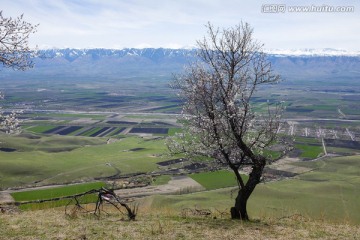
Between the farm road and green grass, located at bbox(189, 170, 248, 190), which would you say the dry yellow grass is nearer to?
the farm road

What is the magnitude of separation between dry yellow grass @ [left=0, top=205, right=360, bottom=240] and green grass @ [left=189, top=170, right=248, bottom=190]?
56.0 meters

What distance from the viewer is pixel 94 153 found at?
354ft

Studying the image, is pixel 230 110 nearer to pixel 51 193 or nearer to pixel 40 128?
pixel 51 193

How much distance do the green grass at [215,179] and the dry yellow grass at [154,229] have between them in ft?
184

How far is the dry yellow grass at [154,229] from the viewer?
14789 millimetres

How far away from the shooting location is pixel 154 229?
15742 millimetres

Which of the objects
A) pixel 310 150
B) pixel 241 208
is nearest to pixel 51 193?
pixel 241 208

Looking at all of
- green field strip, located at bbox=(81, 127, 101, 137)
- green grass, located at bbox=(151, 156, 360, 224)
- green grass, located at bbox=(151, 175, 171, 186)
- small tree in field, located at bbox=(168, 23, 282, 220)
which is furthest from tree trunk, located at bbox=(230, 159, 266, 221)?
green field strip, located at bbox=(81, 127, 101, 137)

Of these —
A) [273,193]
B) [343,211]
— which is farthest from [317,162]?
[343,211]

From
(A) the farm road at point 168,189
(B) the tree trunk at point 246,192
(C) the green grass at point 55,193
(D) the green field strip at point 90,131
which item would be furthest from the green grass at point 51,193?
(D) the green field strip at point 90,131

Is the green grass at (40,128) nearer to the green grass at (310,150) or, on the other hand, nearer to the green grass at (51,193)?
the green grass at (51,193)

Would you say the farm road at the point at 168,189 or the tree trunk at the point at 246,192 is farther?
the farm road at the point at 168,189

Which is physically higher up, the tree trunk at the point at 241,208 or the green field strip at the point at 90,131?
the tree trunk at the point at 241,208

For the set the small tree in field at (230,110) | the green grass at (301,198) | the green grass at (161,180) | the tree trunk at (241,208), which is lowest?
the green grass at (161,180)
